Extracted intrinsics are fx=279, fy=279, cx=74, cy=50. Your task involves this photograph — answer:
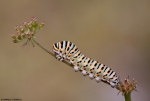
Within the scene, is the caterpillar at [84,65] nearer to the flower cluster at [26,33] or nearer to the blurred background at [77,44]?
the flower cluster at [26,33]

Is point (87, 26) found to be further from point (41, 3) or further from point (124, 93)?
point (124, 93)

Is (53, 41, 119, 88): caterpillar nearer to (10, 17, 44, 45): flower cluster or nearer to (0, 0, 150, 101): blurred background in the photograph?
(10, 17, 44, 45): flower cluster

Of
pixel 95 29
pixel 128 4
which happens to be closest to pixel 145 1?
pixel 128 4

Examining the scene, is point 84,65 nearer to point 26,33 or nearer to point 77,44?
point 26,33

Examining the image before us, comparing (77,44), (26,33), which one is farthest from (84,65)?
(77,44)

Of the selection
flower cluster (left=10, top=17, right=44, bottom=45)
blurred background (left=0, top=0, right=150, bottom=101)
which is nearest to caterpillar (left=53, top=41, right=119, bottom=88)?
flower cluster (left=10, top=17, right=44, bottom=45)

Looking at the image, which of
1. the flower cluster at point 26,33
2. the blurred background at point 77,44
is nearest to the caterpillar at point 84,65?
the flower cluster at point 26,33
